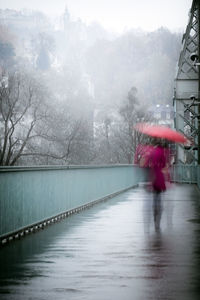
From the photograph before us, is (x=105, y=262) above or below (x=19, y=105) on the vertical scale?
below

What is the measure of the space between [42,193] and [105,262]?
663cm

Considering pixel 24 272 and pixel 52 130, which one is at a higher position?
pixel 52 130

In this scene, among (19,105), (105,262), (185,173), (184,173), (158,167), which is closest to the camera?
(105,262)

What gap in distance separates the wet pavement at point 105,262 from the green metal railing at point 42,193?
0.42 m

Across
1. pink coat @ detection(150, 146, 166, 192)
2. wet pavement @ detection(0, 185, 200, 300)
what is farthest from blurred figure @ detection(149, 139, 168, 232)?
wet pavement @ detection(0, 185, 200, 300)

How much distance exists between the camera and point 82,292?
7.51 metres

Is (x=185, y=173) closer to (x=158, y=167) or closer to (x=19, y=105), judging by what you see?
(x=19, y=105)

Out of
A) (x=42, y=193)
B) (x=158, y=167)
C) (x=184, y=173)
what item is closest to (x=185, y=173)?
(x=184, y=173)

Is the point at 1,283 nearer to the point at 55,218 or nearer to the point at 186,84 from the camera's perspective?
the point at 55,218

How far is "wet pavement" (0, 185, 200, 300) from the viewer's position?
7582 millimetres

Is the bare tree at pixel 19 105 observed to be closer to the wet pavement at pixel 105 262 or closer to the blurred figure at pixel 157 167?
the blurred figure at pixel 157 167

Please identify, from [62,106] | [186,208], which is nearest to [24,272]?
[186,208]

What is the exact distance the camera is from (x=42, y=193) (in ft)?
53.8

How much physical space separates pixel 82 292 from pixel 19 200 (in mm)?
6668
